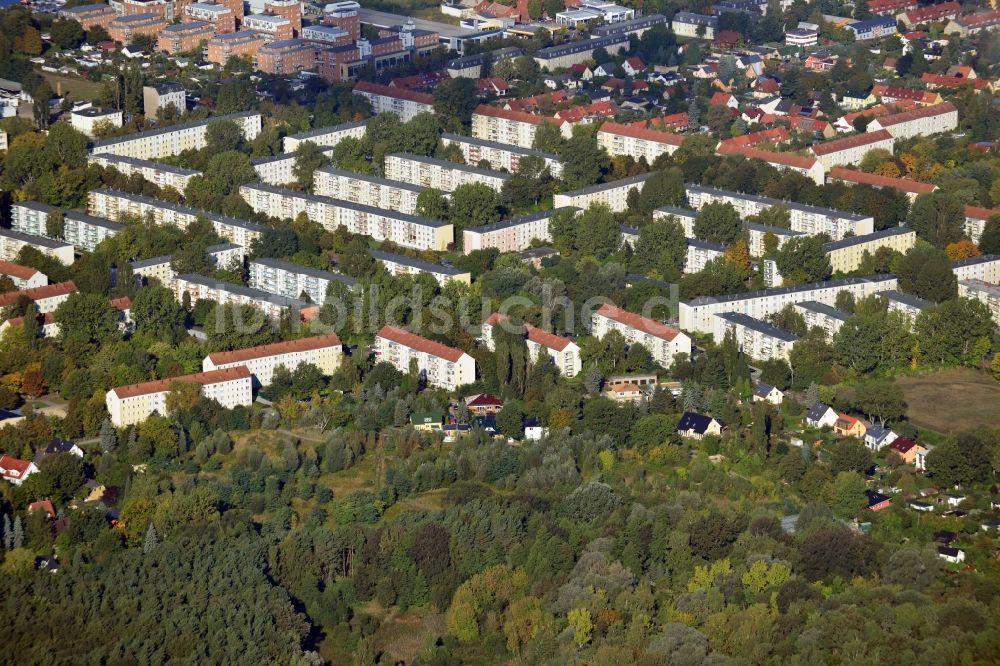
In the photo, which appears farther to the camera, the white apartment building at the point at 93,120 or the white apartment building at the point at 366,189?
the white apartment building at the point at 93,120

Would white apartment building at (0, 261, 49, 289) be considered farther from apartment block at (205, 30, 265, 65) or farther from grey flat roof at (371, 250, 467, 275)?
apartment block at (205, 30, 265, 65)

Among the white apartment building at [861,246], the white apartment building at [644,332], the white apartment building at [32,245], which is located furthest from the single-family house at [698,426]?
the white apartment building at [32,245]

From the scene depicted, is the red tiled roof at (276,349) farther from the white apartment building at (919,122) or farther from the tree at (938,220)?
the white apartment building at (919,122)

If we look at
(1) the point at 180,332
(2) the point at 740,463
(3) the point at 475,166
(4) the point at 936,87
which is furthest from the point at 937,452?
(4) the point at 936,87

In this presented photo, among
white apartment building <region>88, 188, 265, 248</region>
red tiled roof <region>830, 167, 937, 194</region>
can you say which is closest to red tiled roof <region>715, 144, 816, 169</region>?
Result: red tiled roof <region>830, 167, 937, 194</region>

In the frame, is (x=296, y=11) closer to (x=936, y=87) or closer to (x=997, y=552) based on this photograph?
(x=936, y=87)
